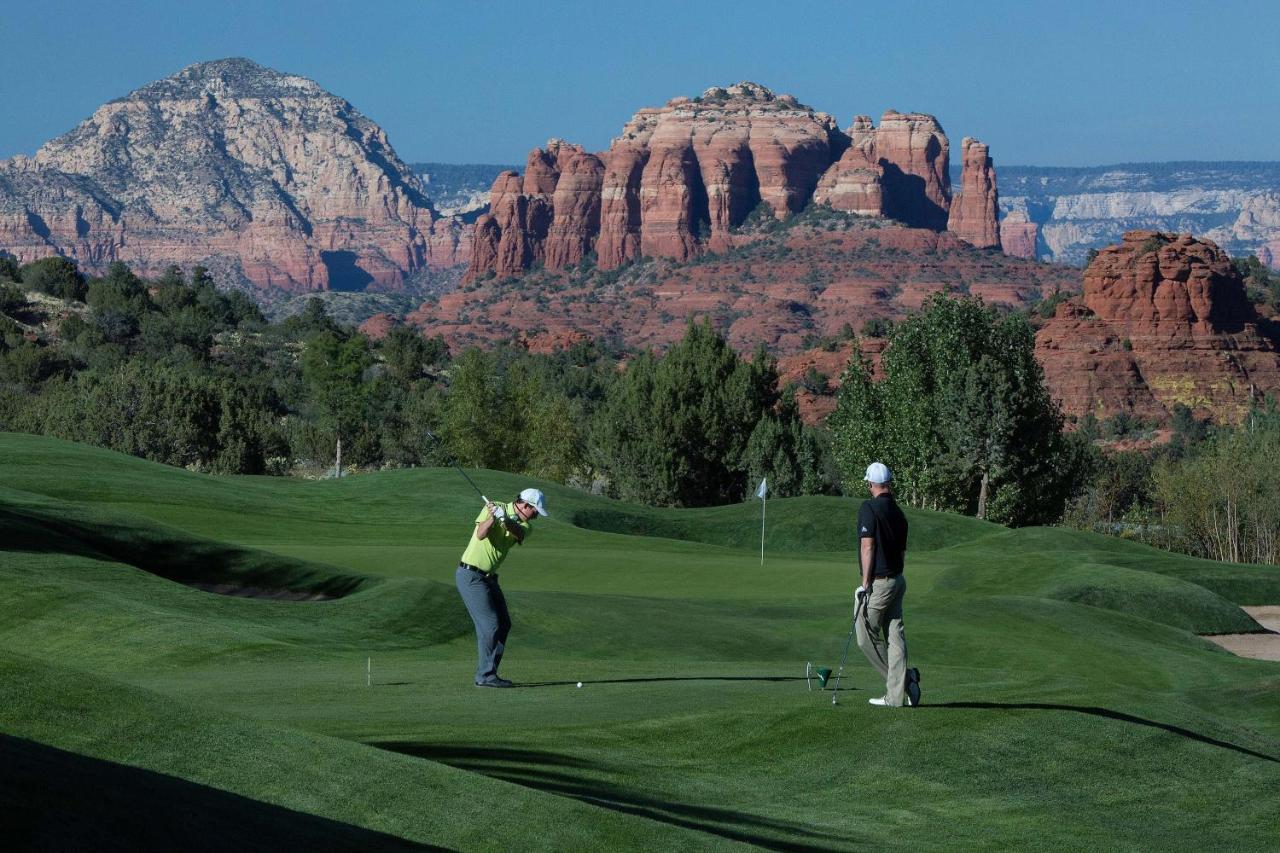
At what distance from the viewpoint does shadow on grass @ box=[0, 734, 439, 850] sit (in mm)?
7344

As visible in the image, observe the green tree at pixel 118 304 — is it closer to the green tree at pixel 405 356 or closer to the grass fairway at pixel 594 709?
the green tree at pixel 405 356

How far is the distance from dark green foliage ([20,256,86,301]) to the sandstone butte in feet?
292

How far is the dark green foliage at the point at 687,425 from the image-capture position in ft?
267

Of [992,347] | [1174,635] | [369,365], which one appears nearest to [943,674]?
[1174,635]

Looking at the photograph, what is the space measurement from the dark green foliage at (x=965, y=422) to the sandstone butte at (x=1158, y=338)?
83.6m

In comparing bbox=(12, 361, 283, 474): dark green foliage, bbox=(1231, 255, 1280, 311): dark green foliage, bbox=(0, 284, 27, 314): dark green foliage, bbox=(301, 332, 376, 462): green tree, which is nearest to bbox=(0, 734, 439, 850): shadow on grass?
bbox=(12, 361, 283, 474): dark green foliage

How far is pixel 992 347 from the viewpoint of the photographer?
71688 mm

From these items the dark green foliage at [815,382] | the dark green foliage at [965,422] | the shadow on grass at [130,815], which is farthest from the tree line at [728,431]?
the shadow on grass at [130,815]

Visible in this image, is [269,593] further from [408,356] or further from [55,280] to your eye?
[55,280]

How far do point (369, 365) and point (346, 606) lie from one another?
11767 cm

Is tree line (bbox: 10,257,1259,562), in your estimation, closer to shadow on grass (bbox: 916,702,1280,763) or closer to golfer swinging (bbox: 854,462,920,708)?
shadow on grass (bbox: 916,702,1280,763)

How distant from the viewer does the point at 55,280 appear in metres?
138

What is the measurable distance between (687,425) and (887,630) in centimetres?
6655

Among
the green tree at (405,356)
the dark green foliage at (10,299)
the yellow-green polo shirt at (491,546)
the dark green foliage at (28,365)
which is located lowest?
the yellow-green polo shirt at (491,546)
